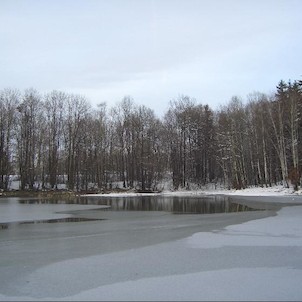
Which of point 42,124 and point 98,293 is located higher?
point 42,124

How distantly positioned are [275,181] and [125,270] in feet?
158

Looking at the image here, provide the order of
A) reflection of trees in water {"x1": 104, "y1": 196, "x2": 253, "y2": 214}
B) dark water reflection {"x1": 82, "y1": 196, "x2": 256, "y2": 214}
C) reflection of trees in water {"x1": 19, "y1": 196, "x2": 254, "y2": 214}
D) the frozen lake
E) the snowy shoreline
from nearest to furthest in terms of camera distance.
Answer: the snowy shoreline → the frozen lake → dark water reflection {"x1": 82, "y1": 196, "x2": 256, "y2": 214} → reflection of trees in water {"x1": 104, "y1": 196, "x2": 253, "y2": 214} → reflection of trees in water {"x1": 19, "y1": 196, "x2": 254, "y2": 214}

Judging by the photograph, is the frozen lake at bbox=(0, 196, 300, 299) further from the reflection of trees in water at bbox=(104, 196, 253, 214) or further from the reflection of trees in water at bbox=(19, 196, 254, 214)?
the reflection of trees in water at bbox=(19, 196, 254, 214)

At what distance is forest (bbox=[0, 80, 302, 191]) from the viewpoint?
54250 mm

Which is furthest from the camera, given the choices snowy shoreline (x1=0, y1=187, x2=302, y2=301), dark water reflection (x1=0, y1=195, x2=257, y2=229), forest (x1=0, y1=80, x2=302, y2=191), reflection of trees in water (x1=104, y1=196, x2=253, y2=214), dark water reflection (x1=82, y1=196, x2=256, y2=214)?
forest (x1=0, y1=80, x2=302, y2=191)

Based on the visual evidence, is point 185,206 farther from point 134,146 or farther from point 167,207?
point 134,146

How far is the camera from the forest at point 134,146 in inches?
2136

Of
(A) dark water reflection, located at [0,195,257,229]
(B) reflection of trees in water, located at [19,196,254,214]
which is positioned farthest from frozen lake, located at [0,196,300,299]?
(B) reflection of trees in water, located at [19,196,254,214]

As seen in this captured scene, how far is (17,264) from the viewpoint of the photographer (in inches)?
367

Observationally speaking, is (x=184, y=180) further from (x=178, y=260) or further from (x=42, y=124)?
(x=178, y=260)

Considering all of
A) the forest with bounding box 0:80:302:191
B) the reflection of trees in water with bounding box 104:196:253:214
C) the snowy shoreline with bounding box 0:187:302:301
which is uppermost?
the forest with bounding box 0:80:302:191

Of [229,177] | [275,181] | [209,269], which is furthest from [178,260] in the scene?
[229,177]

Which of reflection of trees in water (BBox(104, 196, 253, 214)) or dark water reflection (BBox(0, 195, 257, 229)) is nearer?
dark water reflection (BBox(0, 195, 257, 229))

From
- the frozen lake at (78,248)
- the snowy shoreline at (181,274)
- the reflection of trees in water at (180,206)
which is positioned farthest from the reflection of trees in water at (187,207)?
the snowy shoreline at (181,274)
